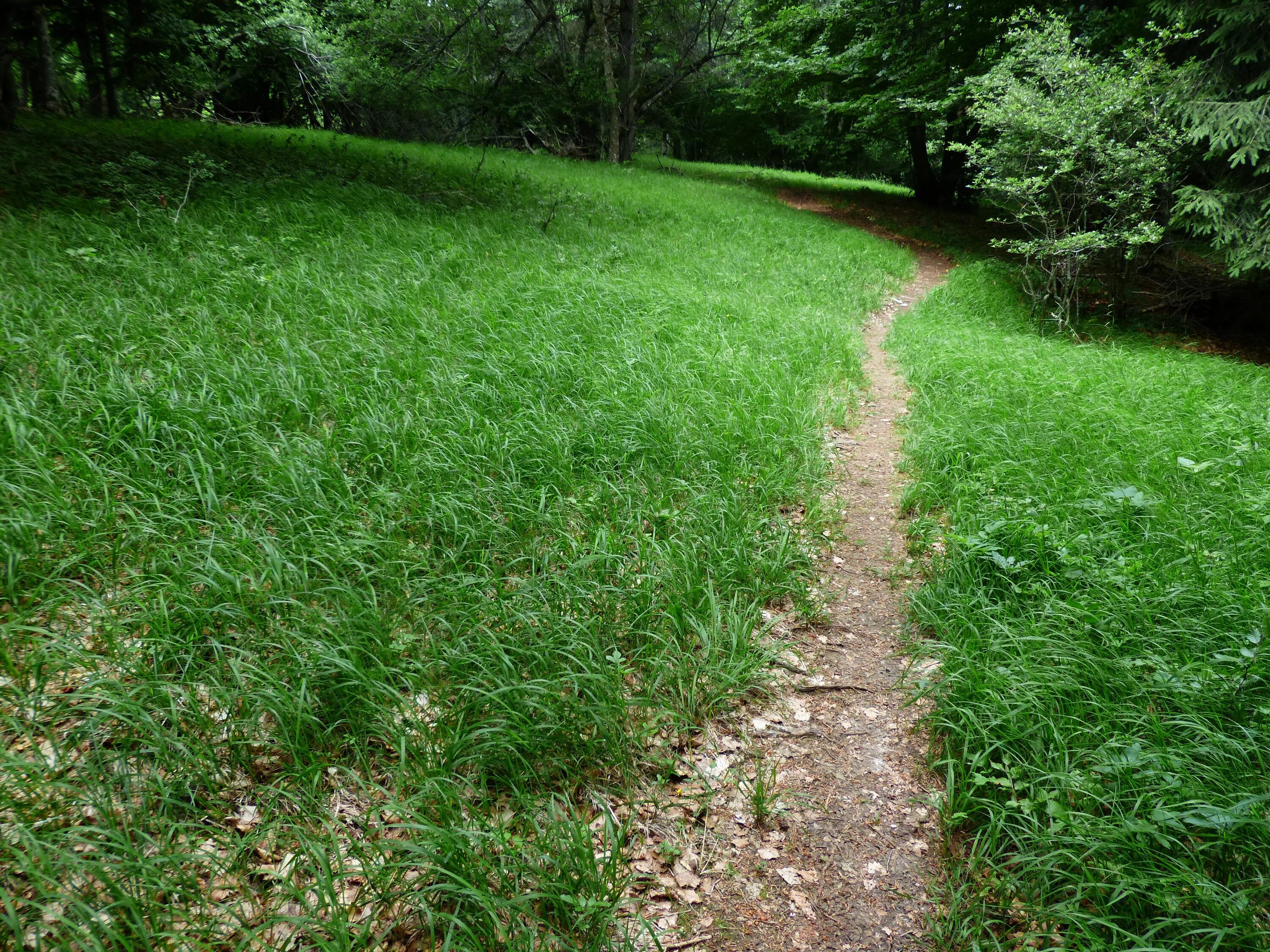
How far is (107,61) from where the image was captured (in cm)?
1138

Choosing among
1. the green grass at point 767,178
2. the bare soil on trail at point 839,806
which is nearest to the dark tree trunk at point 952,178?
the green grass at point 767,178

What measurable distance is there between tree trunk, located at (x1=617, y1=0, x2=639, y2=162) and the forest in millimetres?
14176

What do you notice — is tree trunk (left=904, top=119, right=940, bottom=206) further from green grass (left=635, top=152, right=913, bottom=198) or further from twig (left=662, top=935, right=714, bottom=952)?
twig (left=662, top=935, right=714, bottom=952)

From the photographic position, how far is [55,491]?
2775mm

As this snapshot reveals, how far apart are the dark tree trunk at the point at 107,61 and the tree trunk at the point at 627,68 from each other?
12.8 m

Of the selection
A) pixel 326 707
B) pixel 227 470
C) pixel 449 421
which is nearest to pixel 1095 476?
pixel 449 421

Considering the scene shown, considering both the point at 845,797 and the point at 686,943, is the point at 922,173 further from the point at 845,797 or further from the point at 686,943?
the point at 686,943

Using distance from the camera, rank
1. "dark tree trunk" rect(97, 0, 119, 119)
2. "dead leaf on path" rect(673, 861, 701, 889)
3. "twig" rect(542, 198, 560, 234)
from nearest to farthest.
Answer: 1. "dead leaf on path" rect(673, 861, 701, 889)
2. "twig" rect(542, 198, 560, 234)
3. "dark tree trunk" rect(97, 0, 119, 119)

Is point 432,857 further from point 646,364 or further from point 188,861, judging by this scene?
point 646,364

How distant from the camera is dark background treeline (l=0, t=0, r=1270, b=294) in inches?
310

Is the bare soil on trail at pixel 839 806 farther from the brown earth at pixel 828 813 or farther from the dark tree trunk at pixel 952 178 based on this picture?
the dark tree trunk at pixel 952 178

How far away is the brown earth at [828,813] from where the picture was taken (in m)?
1.92

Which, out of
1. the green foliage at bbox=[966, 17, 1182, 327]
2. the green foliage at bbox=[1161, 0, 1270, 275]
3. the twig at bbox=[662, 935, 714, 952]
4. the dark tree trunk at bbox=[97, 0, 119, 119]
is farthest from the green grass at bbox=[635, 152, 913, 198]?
the twig at bbox=[662, 935, 714, 952]

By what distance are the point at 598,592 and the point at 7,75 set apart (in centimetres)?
1229
